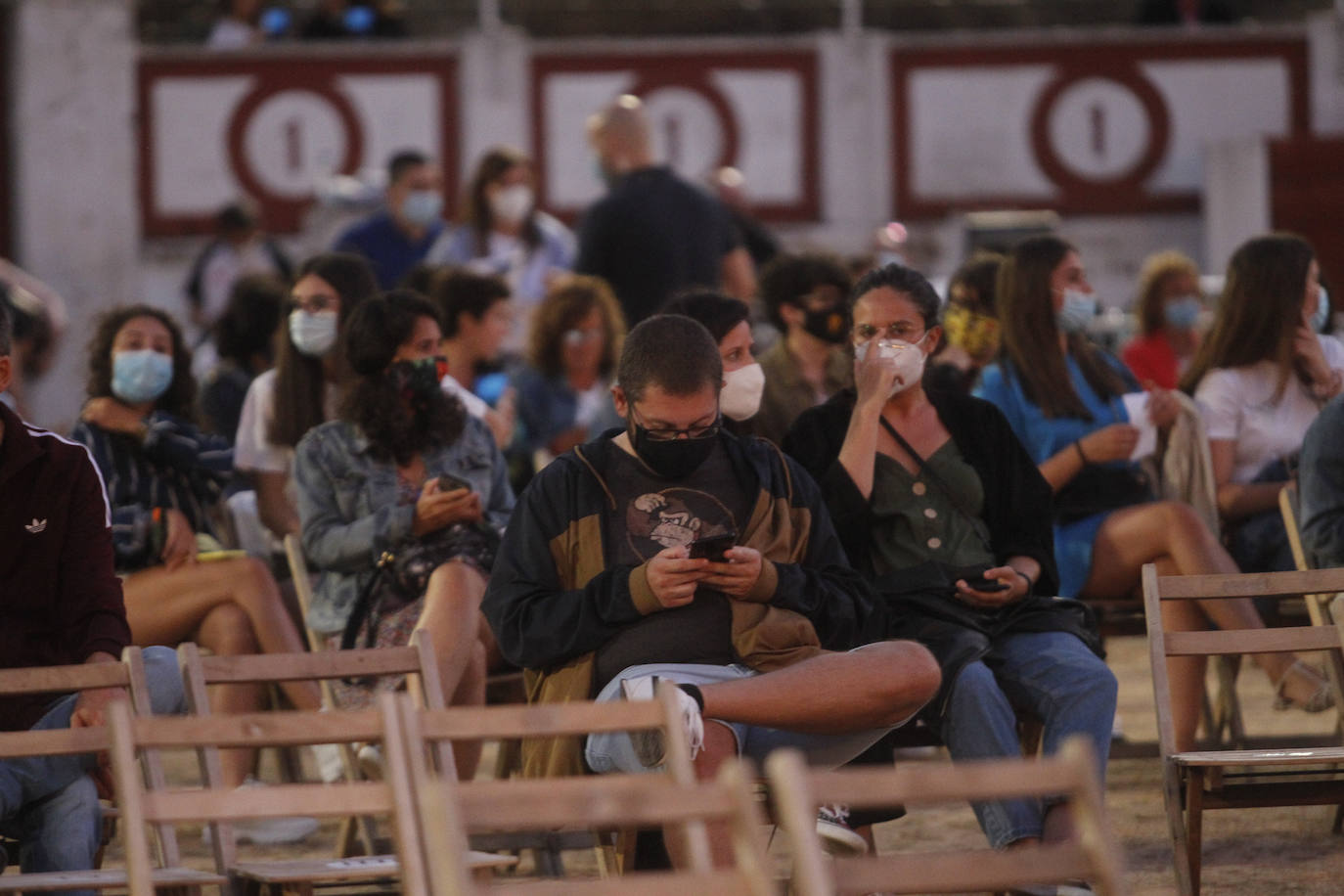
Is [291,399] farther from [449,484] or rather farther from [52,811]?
[52,811]

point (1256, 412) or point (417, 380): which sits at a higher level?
point (417, 380)

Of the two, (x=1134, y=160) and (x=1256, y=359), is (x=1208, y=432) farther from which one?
(x=1134, y=160)

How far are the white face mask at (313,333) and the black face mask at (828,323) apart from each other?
4.88ft

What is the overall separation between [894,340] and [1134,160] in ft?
36.3

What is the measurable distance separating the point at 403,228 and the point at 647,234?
55.1 inches

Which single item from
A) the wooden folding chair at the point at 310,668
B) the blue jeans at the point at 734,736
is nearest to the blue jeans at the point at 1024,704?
the blue jeans at the point at 734,736

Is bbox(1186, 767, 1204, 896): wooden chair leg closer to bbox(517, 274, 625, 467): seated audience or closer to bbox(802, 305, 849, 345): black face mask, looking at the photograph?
bbox(802, 305, 849, 345): black face mask

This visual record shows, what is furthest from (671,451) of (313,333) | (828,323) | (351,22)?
(351,22)

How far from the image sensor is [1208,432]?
6.66 metres

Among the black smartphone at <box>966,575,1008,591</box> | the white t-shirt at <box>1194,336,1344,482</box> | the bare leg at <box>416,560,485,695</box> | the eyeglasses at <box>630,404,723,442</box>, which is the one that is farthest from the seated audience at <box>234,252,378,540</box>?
the white t-shirt at <box>1194,336,1344,482</box>

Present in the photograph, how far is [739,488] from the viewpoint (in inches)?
190

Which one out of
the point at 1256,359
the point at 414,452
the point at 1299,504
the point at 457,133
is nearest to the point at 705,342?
the point at 414,452

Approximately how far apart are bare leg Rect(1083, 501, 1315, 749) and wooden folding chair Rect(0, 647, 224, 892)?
2.88 metres

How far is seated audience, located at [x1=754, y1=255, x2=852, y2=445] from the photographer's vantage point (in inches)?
259
